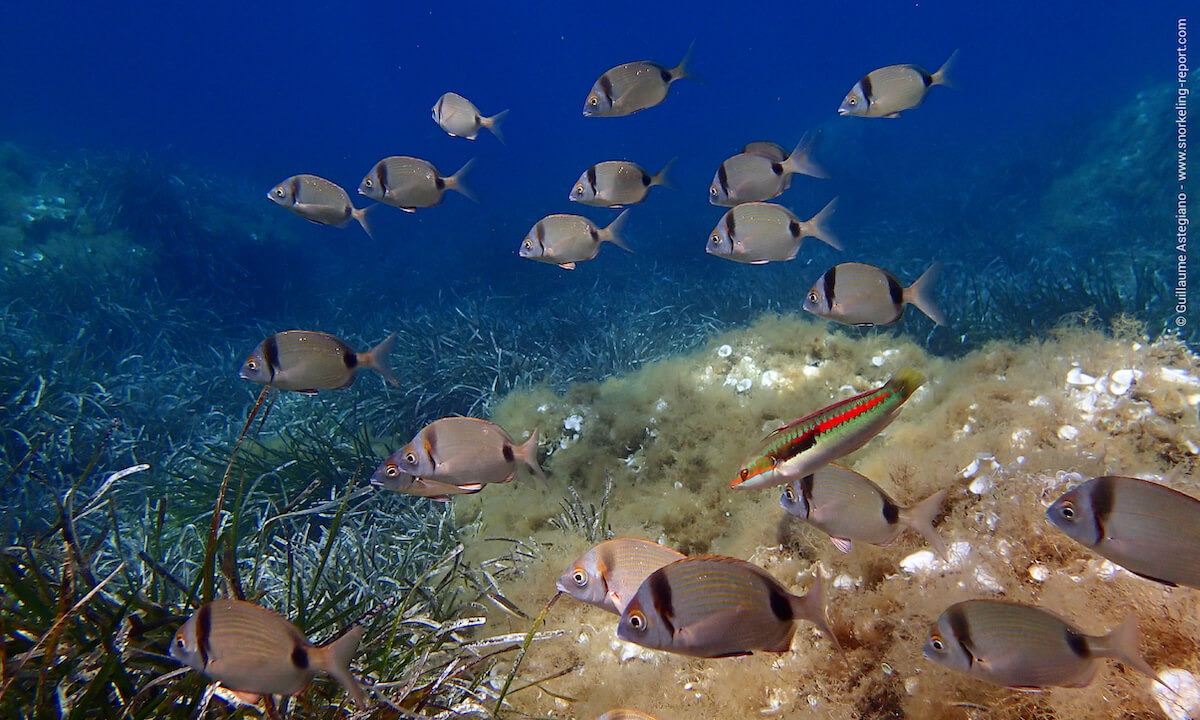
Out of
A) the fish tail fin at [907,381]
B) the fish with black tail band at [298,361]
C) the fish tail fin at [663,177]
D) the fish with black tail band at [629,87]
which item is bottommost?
the fish tail fin at [907,381]

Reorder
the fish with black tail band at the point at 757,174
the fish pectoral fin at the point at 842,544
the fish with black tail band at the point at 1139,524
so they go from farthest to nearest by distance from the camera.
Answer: the fish with black tail band at the point at 757,174 < the fish pectoral fin at the point at 842,544 < the fish with black tail band at the point at 1139,524

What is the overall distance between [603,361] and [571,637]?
635 centimetres

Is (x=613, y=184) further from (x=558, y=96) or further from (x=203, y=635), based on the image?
(x=558, y=96)

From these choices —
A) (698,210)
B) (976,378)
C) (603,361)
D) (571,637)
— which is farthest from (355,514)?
(698,210)

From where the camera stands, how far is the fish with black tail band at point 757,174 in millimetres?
4863

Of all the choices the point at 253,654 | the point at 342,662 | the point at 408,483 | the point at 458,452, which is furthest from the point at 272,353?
the point at 342,662

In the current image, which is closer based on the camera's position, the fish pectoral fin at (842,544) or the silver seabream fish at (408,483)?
the fish pectoral fin at (842,544)

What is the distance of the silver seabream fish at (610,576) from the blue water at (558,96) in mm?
19334

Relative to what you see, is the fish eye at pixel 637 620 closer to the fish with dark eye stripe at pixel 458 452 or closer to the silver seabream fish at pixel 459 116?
the fish with dark eye stripe at pixel 458 452

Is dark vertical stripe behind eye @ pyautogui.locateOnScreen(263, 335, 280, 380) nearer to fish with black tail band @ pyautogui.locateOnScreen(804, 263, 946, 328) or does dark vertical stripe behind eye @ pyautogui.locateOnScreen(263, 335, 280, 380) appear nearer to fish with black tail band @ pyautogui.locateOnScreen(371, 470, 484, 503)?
fish with black tail band @ pyautogui.locateOnScreen(371, 470, 484, 503)

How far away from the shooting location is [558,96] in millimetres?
125438

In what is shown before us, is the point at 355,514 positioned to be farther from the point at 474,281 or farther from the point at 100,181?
the point at 100,181

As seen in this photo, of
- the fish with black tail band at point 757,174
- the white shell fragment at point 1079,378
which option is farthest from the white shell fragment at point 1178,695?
the fish with black tail band at point 757,174

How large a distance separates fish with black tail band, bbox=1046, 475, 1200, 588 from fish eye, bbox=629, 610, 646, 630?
4.60 ft
